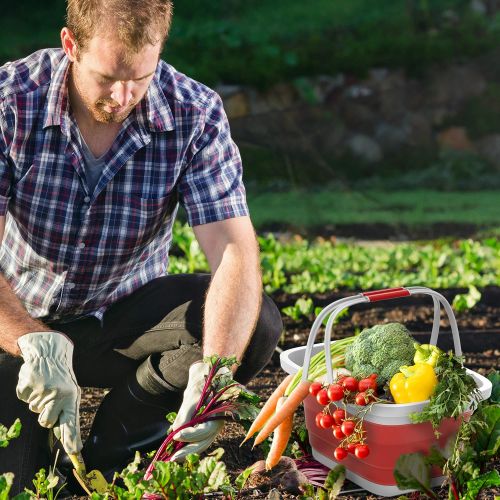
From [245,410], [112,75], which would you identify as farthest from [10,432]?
[112,75]

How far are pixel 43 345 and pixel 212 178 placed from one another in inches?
32.0

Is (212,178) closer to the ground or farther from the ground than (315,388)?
farther from the ground

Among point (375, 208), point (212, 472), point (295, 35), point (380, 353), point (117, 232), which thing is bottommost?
point (375, 208)

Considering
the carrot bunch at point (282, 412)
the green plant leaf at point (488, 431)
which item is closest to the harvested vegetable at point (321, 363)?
the carrot bunch at point (282, 412)

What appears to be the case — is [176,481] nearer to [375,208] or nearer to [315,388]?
Answer: [315,388]

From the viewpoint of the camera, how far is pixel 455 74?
11.6 metres

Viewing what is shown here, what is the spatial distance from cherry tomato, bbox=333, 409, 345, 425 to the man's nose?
1.09 metres

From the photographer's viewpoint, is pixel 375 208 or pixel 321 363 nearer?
pixel 321 363

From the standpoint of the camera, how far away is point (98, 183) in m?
3.11

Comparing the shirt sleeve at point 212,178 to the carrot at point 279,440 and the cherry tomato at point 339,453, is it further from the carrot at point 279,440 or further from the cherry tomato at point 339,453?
the cherry tomato at point 339,453

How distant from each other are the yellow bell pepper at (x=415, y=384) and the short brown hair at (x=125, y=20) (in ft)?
A: 3.89

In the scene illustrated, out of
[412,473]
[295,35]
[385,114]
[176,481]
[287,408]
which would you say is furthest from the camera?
[295,35]

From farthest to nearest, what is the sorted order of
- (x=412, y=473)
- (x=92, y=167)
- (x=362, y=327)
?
(x=362, y=327), (x=92, y=167), (x=412, y=473)

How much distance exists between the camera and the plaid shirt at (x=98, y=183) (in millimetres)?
3076
